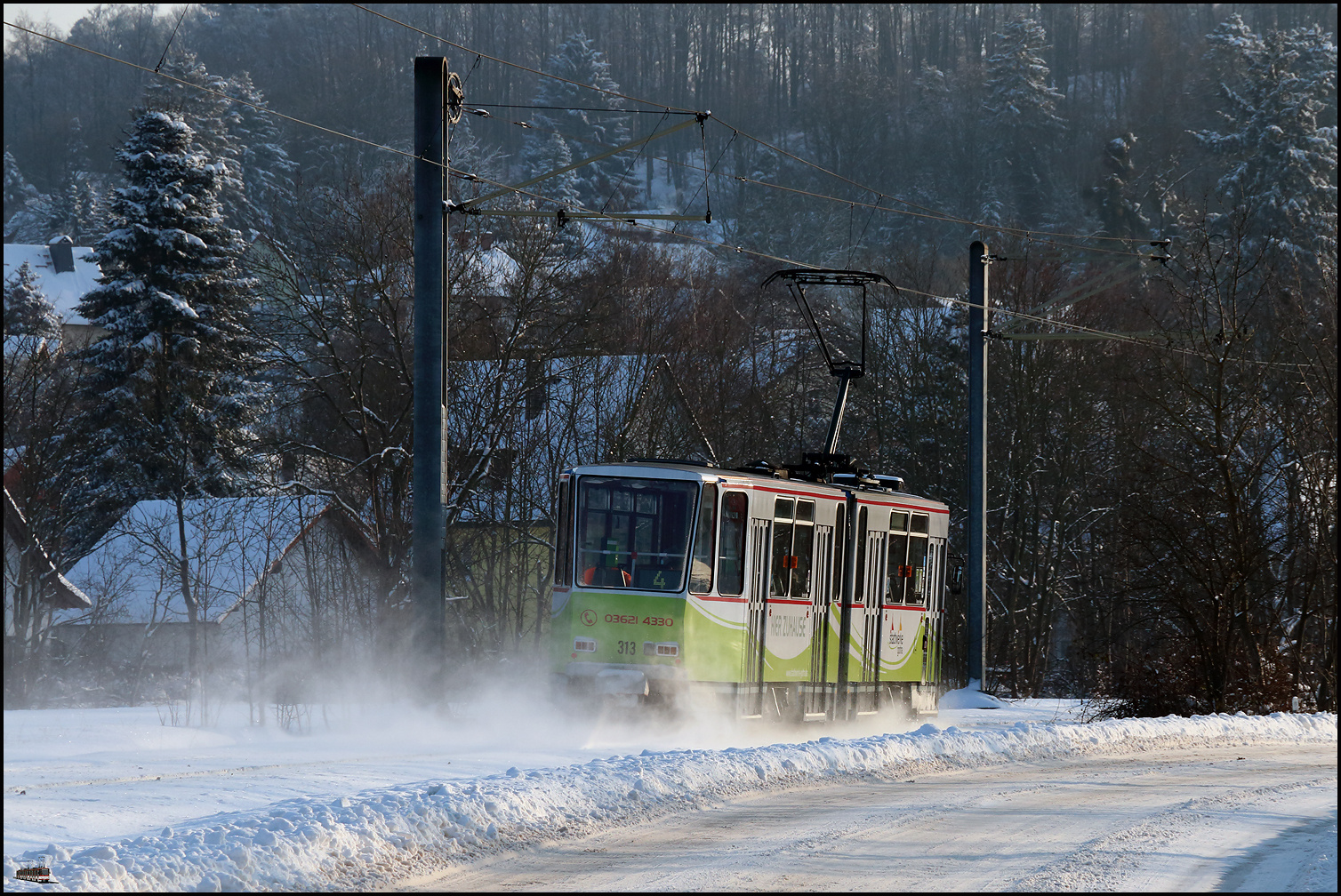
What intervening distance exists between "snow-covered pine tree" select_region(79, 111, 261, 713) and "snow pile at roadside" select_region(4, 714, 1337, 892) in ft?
93.6

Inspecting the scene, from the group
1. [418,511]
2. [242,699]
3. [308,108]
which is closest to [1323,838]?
[418,511]

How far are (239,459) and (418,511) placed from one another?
24.7 m

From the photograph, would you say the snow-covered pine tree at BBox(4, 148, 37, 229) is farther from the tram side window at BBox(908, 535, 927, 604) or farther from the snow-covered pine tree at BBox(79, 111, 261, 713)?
the tram side window at BBox(908, 535, 927, 604)

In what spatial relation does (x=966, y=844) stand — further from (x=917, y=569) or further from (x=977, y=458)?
(x=977, y=458)

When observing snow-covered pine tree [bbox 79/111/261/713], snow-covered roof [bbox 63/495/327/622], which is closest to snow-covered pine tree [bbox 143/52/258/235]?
snow-covered pine tree [bbox 79/111/261/713]

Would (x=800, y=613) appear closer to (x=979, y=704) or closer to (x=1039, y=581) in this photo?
(x=979, y=704)

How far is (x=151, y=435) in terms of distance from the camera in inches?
1554

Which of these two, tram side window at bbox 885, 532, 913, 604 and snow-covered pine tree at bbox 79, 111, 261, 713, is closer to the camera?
tram side window at bbox 885, 532, 913, 604

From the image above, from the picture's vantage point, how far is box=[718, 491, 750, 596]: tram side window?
17281 mm

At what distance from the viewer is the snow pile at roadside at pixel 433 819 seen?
7707mm

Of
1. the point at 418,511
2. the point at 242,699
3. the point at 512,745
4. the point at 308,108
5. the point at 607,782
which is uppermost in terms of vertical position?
the point at 308,108

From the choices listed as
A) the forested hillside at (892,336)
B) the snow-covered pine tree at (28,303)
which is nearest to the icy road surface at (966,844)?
the forested hillside at (892,336)

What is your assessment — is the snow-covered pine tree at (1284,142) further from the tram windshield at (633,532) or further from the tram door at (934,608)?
the tram windshield at (633,532)

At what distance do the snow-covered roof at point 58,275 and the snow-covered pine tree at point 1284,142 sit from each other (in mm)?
68290
